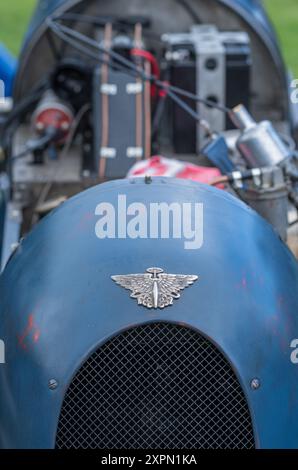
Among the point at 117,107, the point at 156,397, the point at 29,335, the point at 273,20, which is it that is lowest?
the point at 156,397

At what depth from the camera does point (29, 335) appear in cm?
269

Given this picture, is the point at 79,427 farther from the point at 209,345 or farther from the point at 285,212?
the point at 285,212

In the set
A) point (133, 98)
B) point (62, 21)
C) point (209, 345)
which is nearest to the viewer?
point (209, 345)

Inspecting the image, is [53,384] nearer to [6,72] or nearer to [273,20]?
[6,72]

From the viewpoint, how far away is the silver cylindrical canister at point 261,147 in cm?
354

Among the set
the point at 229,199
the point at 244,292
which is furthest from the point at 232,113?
the point at 244,292

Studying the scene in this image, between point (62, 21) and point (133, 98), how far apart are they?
0.60 meters

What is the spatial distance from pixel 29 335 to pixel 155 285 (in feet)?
0.94

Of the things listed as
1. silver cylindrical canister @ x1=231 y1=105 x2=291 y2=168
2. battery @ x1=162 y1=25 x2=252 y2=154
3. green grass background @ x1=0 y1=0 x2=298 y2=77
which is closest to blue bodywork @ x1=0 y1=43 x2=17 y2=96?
battery @ x1=162 y1=25 x2=252 y2=154

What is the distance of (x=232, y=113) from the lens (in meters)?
3.69

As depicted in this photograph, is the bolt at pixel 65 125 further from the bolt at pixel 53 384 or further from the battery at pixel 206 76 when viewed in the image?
the bolt at pixel 53 384

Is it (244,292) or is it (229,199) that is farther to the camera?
(229,199)

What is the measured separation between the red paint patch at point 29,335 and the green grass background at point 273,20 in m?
6.15

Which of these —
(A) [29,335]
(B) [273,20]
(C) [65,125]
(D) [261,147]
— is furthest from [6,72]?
(A) [29,335]
